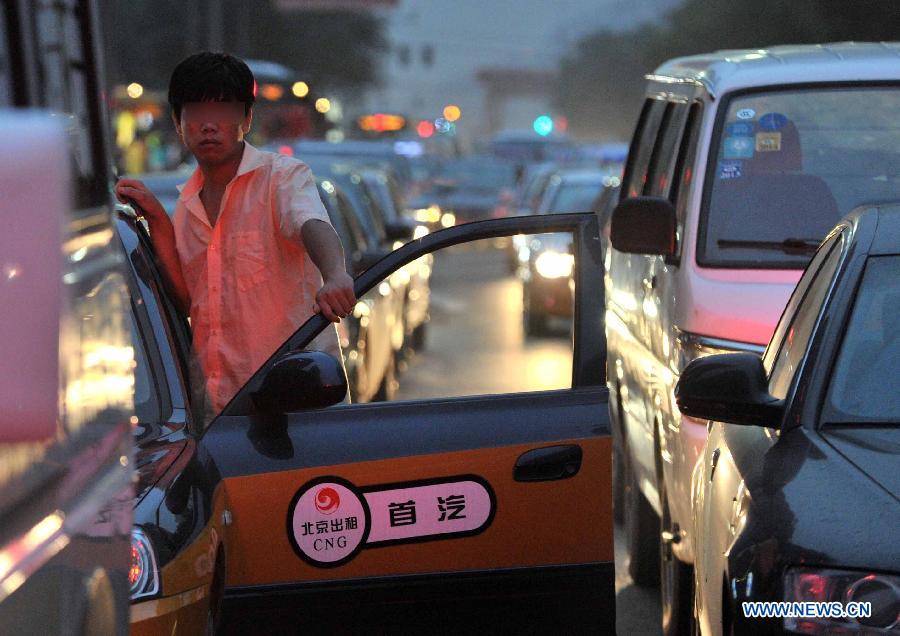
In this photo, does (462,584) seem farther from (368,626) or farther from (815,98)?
(815,98)

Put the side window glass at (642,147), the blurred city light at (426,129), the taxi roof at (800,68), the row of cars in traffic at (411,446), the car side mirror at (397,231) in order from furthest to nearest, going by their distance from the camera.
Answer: the blurred city light at (426,129) < the car side mirror at (397,231) < the side window glass at (642,147) < the taxi roof at (800,68) < the row of cars in traffic at (411,446)

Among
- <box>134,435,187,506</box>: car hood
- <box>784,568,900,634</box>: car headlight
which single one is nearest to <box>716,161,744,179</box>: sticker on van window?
<box>134,435,187,506</box>: car hood

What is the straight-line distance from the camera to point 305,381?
456 cm

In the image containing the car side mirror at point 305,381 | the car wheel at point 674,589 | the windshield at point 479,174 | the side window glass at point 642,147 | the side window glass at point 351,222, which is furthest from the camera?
the windshield at point 479,174

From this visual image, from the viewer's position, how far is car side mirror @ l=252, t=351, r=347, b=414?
4.56 metres

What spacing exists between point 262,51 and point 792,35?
85.9 feet

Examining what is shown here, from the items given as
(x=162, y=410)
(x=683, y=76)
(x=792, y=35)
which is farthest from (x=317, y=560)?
(x=792, y=35)

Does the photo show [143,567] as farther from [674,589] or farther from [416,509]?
[674,589]

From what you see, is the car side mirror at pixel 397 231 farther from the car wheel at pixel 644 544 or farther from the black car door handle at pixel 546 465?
the black car door handle at pixel 546 465

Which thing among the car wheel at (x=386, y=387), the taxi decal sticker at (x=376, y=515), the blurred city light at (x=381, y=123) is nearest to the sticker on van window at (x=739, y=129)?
the taxi decal sticker at (x=376, y=515)

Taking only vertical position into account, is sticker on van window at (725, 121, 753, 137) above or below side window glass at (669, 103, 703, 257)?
above

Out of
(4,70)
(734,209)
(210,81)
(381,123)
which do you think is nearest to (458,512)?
(210,81)

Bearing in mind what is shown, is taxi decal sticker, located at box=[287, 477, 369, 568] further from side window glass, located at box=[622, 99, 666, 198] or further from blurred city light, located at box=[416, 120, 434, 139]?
blurred city light, located at box=[416, 120, 434, 139]

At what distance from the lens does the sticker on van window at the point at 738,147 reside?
709 cm
